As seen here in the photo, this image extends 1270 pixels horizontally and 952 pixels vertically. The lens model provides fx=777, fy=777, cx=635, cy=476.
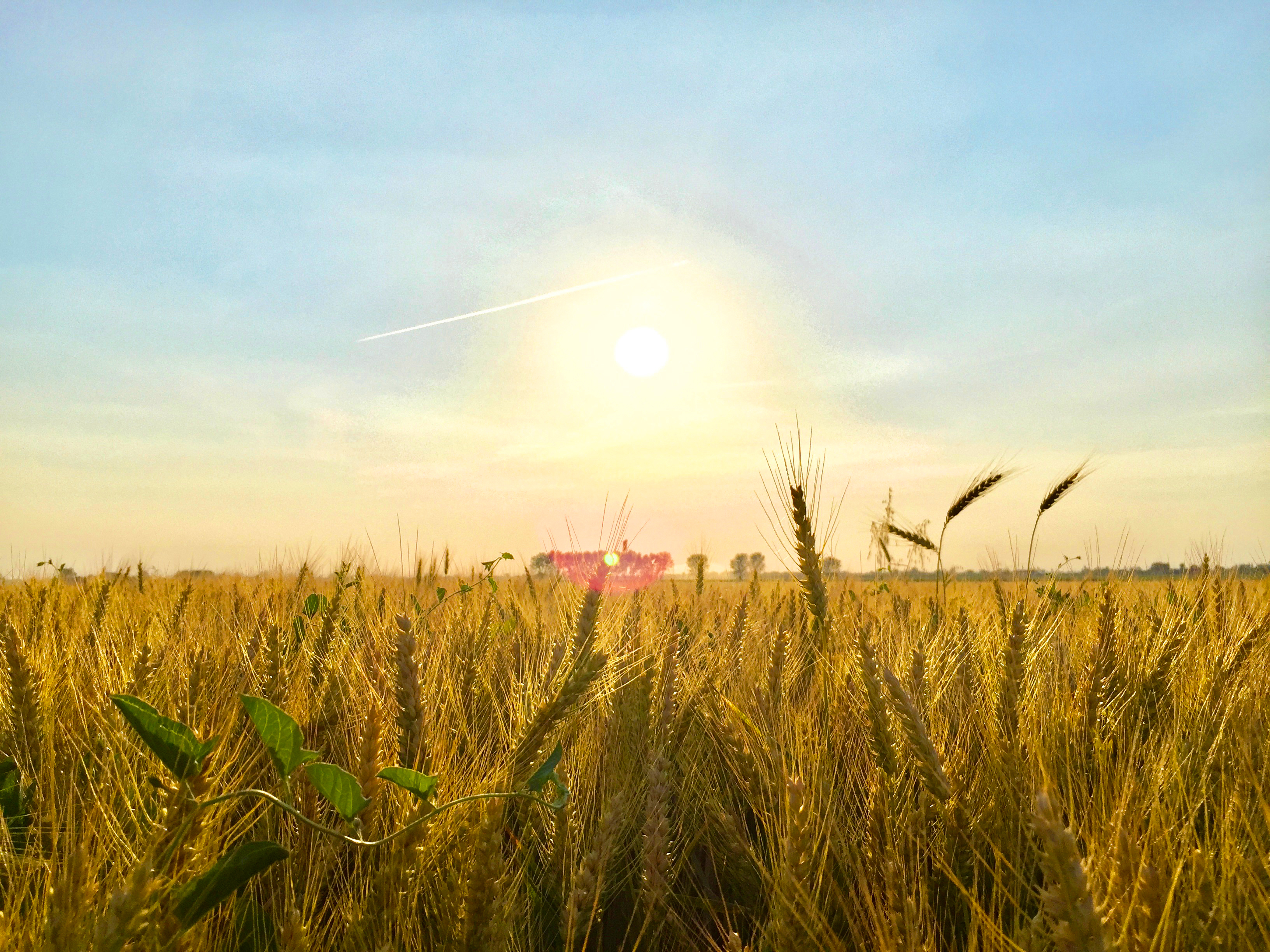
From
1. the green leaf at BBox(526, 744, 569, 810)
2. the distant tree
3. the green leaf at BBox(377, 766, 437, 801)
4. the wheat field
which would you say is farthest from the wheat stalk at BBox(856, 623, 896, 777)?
the distant tree

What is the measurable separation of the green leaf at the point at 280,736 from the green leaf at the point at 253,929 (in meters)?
0.41

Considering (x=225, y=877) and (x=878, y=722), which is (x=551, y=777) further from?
(x=878, y=722)

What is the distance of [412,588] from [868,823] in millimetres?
5140

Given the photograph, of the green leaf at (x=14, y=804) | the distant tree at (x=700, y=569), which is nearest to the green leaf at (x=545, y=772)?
the green leaf at (x=14, y=804)

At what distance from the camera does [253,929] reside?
1216 mm

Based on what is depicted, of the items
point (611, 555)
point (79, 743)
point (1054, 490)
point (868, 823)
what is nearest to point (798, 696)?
point (611, 555)

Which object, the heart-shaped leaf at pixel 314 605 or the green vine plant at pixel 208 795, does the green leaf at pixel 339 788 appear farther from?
the heart-shaped leaf at pixel 314 605

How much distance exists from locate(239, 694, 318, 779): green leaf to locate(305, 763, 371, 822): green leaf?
0.02 m

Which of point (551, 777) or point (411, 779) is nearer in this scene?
point (411, 779)

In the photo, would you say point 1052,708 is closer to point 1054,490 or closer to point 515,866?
point 515,866

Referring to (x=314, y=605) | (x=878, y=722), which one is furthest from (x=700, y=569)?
(x=878, y=722)

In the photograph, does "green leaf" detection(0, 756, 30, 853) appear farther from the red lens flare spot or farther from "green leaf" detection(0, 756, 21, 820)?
the red lens flare spot

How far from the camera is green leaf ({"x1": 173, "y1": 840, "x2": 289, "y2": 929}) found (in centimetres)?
93

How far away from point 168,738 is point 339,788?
220 millimetres
